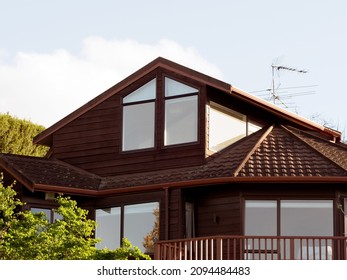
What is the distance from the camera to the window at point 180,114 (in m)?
27.8

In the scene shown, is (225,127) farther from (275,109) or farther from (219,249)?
(219,249)

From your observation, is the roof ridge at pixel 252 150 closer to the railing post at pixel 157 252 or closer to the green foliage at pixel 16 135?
the railing post at pixel 157 252

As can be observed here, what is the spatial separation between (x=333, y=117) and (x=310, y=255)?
85.2 feet

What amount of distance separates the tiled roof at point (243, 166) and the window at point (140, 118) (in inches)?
34.8

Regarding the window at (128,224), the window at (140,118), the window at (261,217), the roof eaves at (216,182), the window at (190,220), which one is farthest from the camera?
the window at (140,118)

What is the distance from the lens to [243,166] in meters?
26.4

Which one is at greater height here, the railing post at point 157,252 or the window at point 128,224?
the window at point 128,224

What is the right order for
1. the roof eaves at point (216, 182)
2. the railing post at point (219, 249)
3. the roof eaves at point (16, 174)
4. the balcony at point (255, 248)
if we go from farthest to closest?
the roof eaves at point (16, 174) < the roof eaves at point (216, 182) < the balcony at point (255, 248) < the railing post at point (219, 249)

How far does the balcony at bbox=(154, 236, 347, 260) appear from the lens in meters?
23.6

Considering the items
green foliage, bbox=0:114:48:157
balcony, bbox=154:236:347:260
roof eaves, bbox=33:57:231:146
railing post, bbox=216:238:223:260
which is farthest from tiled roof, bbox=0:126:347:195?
green foliage, bbox=0:114:48:157

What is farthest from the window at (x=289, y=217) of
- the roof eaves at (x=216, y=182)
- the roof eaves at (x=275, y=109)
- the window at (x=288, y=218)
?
the roof eaves at (x=275, y=109)

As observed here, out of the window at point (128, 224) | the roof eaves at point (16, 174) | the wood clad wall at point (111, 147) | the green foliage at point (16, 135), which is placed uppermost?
the green foliage at point (16, 135)

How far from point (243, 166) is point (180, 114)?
2.56m

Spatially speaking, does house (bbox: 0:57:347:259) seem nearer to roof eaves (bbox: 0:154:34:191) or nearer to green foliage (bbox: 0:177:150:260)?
roof eaves (bbox: 0:154:34:191)
